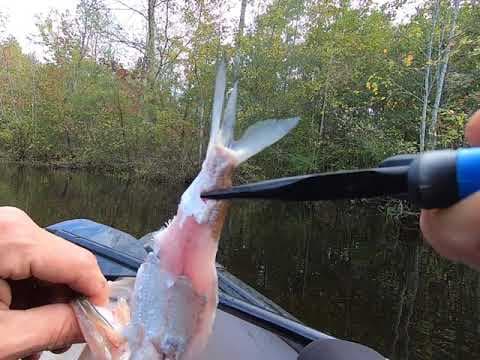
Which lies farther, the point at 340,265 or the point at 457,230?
the point at 340,265

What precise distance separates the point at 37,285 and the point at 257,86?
688 inches

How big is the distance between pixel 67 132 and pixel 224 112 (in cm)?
2519

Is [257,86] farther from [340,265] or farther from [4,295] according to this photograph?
[4,295]

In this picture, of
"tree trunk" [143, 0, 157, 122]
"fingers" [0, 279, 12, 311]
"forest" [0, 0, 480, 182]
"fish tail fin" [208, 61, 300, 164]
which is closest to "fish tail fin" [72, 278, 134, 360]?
"fingers" [0, 279, 12, 311]

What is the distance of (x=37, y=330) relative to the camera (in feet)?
2.85

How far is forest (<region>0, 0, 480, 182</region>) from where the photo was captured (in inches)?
560

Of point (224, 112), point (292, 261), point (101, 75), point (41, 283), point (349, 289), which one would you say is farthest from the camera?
point (101, 75)

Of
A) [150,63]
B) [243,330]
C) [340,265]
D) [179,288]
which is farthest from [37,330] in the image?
[150,63]

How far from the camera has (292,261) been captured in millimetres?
8297

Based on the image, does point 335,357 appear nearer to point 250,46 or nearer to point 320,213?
point 320,213

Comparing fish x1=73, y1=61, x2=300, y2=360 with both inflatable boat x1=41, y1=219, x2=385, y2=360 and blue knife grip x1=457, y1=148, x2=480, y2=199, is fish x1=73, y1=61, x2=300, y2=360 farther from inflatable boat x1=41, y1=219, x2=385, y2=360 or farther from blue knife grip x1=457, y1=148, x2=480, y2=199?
inflatable boat x1=41, y1=219, x2=385, y2=360

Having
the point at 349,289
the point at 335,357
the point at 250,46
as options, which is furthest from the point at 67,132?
the point at 335,357

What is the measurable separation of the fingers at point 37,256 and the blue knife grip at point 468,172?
79 cm

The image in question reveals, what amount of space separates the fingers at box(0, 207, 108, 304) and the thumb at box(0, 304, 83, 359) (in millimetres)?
67
